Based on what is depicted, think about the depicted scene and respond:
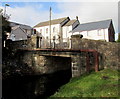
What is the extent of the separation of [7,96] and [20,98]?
1.23m

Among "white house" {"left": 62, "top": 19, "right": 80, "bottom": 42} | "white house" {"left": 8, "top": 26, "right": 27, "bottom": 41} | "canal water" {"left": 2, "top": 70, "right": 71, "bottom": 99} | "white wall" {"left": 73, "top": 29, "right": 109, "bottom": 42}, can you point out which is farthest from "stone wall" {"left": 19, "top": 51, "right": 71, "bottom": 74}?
"white house" {"left": 62, "top": 19, "right": 80, "bottom": 42}

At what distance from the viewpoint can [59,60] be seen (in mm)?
19062

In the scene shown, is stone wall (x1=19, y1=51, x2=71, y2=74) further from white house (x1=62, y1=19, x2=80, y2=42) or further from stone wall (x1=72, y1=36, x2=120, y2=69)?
white house (x1=62, y1=19, x2=80, y2=42)

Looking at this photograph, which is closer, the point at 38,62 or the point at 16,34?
the point at 38,62

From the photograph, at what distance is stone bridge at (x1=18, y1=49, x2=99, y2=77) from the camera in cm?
1261

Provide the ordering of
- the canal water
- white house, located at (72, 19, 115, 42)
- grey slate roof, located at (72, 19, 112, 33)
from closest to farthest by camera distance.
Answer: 1. the canal water
2. white house, located at (72, 19, 115, 42)
3. grey slate roof, located at (72, 19, 112, 33)

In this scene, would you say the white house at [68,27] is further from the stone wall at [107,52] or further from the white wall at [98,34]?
the stone wall at [107,52]

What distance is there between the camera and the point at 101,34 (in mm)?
32062

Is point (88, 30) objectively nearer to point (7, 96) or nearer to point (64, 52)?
point (64, 52)

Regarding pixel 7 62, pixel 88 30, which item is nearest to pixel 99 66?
pixel 7 62

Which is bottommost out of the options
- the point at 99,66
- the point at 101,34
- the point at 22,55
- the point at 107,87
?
the point at 107,87

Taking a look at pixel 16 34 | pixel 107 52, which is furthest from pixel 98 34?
pixel 16 34

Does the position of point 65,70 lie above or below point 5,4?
below

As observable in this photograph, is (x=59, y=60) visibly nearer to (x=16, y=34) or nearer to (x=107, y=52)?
(x=107, y=52)
